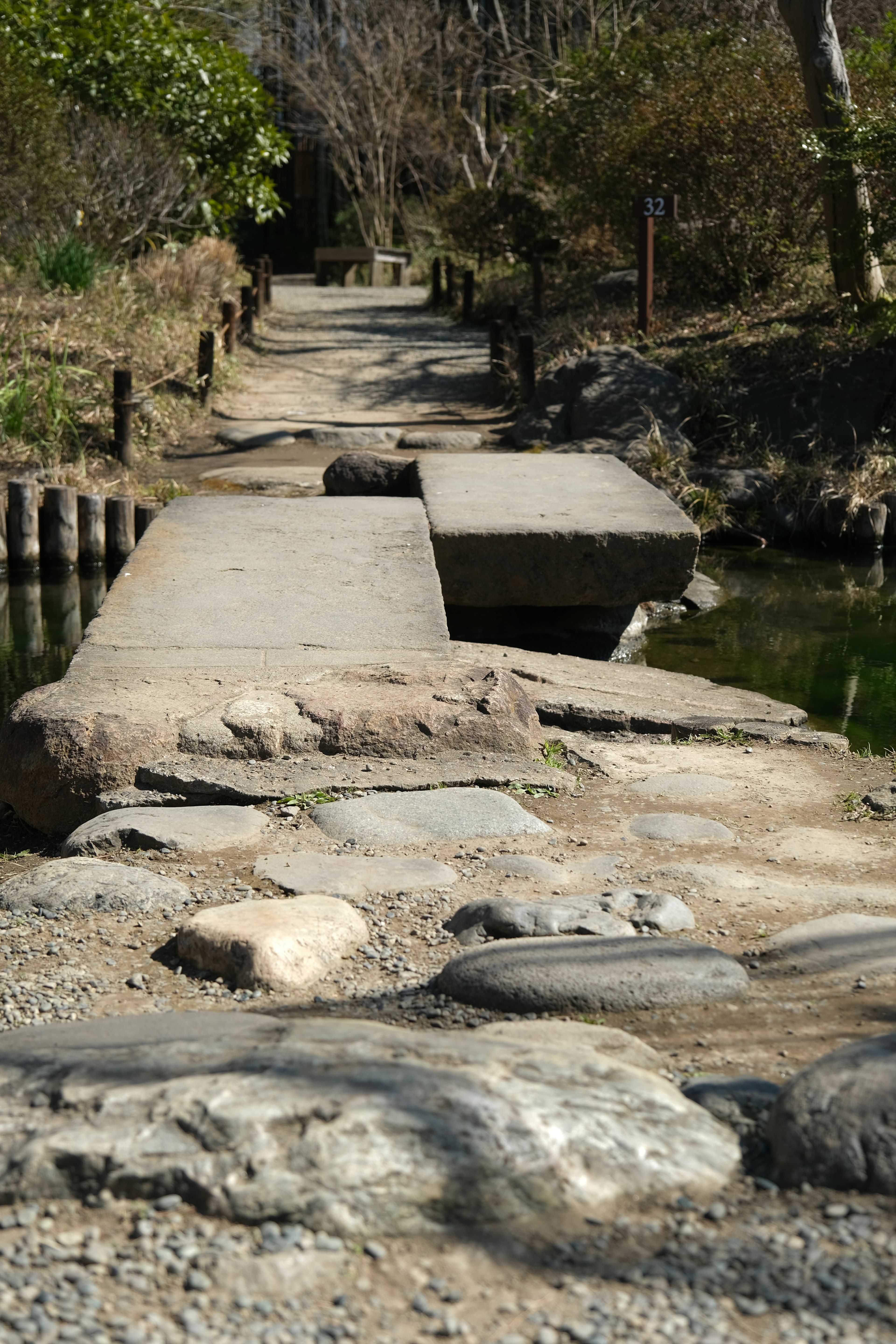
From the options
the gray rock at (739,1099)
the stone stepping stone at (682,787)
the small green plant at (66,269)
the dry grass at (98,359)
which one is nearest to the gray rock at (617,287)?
the dry grass at (98,359)

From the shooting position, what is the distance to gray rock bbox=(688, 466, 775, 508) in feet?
31.2

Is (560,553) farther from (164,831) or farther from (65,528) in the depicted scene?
(65,528)

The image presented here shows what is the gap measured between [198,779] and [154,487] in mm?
5962

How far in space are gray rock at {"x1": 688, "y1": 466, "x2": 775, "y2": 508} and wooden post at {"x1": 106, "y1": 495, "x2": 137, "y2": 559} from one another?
410 cm

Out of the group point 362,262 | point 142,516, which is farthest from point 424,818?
point 362,262

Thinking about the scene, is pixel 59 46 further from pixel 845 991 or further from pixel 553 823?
pixel 845 991

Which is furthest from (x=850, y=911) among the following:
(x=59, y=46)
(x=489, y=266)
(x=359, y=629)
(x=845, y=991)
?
(x=489, y=266)

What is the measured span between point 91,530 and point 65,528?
0.53 feet

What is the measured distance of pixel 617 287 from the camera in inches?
540

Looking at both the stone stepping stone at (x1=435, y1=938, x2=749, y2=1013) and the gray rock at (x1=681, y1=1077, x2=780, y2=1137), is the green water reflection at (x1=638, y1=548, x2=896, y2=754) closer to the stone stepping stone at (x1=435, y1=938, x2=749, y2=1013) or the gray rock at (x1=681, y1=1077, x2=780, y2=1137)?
the stone stepping stone at (x1=435, y1=938, x2=749, y2=1013)

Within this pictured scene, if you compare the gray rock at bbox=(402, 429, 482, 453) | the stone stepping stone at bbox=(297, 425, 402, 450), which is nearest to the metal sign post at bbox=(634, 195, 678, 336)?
the gray rock at bbox=(402, 429, 482, 453)

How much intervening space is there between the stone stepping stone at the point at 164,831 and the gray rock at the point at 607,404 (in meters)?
7.04

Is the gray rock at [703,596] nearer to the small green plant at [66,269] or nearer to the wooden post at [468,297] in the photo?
the small green plant at [66,269]

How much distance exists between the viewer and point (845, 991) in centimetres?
260
